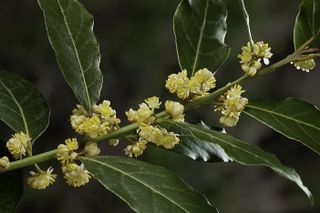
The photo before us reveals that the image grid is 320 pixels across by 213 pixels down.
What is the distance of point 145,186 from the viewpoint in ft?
2.08

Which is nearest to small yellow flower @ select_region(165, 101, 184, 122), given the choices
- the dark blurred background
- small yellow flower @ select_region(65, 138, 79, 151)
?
small yellow flower @ select_region(65, 138, 79, 151)

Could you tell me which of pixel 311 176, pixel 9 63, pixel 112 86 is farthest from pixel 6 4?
pixel 311 176

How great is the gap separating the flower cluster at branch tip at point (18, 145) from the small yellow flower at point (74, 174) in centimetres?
5

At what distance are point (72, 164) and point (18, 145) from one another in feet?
0.20

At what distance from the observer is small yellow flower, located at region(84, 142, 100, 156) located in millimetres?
664

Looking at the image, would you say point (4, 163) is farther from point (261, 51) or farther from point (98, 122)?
point (261, 51)

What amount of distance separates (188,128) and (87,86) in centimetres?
14

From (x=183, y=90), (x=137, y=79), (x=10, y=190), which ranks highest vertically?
(x=183, y=90)

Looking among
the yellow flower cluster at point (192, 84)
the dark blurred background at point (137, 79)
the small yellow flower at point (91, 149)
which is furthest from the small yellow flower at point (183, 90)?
the dark blurred background at point (137, 79)

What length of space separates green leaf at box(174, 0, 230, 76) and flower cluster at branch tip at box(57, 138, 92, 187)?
17 cm

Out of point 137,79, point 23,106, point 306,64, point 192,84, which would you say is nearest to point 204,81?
point 192,84

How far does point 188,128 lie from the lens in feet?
2.22

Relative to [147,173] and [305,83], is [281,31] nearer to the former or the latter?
[305,83]

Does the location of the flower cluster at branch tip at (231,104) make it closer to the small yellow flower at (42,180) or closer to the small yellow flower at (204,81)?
the small yellow flower at (204,81)
